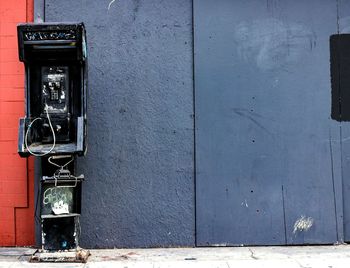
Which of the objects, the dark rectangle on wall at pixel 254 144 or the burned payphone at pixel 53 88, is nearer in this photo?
the burned payphone at pixel 53 88

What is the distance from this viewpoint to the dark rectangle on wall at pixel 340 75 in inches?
230

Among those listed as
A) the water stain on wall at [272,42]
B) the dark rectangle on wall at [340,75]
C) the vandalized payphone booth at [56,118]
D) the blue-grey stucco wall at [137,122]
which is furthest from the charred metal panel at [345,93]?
the vandalized payphone booth at [56,118]

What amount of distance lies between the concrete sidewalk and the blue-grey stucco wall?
0.86ft

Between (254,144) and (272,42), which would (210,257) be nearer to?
(254,144)

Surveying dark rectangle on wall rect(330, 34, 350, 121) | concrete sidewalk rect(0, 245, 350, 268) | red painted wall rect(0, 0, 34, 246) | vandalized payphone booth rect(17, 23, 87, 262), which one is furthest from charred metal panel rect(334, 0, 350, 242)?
red painted wall rect(0, 0, 34, 246)

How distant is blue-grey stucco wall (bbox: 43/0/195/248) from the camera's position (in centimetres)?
577

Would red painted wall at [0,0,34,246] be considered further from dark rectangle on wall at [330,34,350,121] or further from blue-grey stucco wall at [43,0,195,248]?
dark rectangle on wall at [330,34,350,121]

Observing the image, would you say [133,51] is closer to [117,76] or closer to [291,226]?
[117,76]

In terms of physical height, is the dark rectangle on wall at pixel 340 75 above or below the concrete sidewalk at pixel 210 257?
above

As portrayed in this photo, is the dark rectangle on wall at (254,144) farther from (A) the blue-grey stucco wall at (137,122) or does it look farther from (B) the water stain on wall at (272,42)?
(A) the blue-grey stucco wall at (137,122)

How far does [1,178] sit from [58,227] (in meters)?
1.06

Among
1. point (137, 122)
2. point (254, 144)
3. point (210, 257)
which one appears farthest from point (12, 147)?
point (254, 144)

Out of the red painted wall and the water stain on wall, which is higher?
the water stain on wall

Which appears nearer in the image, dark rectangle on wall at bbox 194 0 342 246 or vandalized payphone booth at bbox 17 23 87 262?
vandalized payphone booth at bbox 17 23 87 262
